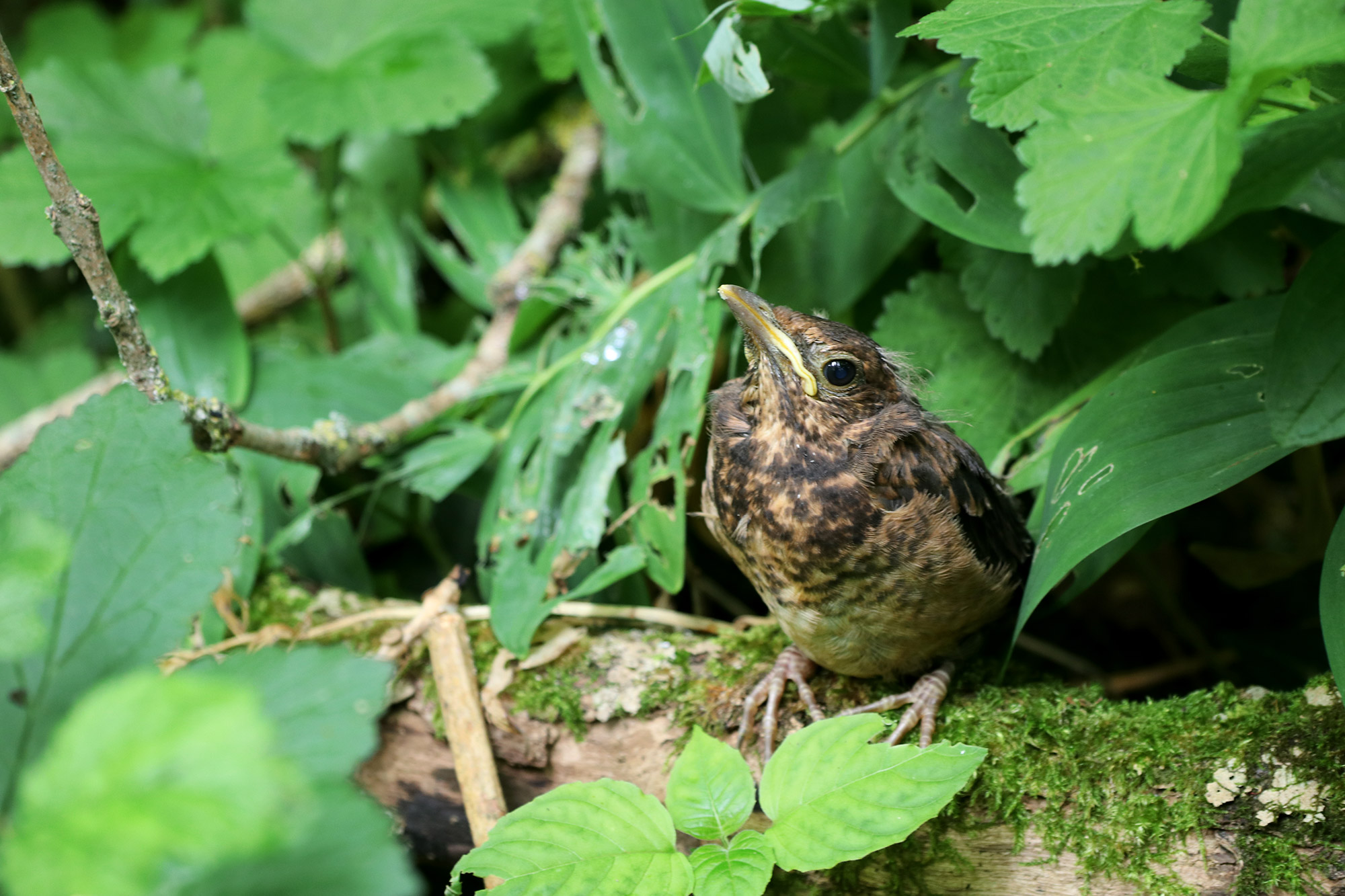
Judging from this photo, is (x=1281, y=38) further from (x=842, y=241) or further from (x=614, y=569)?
(x=614, y=569)

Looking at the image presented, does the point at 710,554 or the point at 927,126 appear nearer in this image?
the point at 927,126

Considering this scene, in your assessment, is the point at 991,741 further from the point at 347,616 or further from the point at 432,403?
the point at 432,403

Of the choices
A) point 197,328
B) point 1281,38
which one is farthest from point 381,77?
point 1281,38

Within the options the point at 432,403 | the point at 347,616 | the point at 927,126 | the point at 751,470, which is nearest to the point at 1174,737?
the point at 751,470

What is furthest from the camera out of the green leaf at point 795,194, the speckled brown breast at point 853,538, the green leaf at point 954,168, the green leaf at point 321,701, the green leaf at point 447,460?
the green leaf at point 447,460

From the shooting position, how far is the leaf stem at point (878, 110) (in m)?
2.27

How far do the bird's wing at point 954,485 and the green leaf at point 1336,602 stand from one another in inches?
20.4

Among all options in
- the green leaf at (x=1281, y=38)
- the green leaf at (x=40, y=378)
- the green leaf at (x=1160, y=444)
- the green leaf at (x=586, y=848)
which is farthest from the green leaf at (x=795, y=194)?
the green leaf at (x=40, y=378)

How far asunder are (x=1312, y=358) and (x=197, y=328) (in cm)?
261

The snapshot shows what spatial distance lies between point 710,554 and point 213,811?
212 centimetres

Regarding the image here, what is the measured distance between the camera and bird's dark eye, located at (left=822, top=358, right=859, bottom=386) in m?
1.69

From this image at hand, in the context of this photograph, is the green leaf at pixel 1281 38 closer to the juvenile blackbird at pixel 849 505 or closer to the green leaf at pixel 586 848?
the juvenile blackbird at pixel 849 505

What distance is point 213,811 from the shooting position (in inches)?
29.5

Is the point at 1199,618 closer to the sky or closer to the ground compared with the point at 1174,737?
closer to the ground
